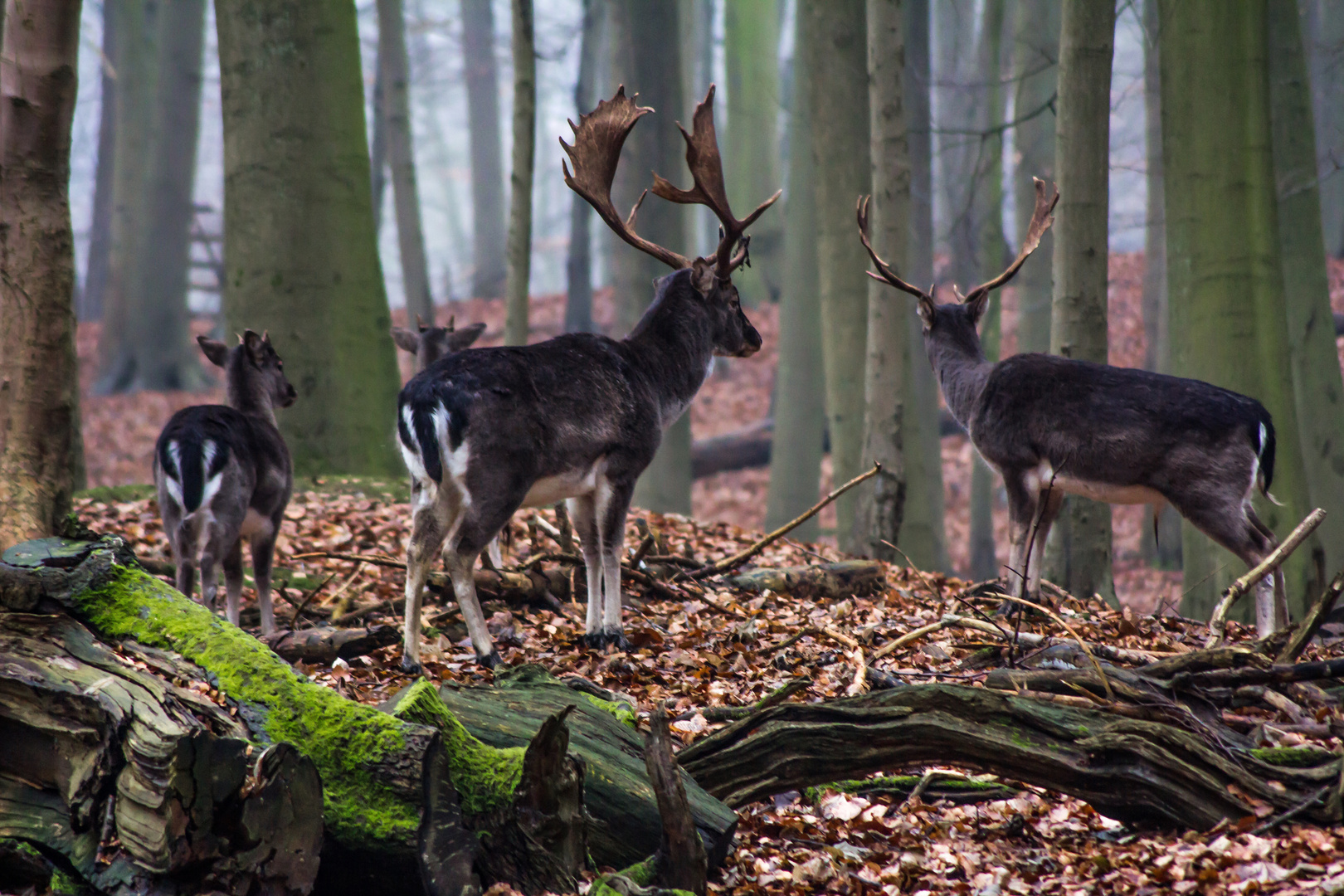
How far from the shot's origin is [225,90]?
35.1 feet

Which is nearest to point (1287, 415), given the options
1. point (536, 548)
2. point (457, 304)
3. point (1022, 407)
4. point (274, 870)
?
point (1022, 407)

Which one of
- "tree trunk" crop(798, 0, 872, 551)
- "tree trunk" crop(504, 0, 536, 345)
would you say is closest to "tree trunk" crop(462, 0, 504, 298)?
"tree trunk" crop(504, 0, 536, 345)

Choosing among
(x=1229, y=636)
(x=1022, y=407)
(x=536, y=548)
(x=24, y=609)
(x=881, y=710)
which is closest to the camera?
(x=24, y=609)

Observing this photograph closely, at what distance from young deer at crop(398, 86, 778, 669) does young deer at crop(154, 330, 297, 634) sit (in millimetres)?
1259

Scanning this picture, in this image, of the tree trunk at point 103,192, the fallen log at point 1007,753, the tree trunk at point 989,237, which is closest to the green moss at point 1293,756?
the fallen log at point 1007,753

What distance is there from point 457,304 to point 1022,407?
24.2 m

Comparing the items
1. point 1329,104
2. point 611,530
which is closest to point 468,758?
point 611,530

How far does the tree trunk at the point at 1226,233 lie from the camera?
28.7ft

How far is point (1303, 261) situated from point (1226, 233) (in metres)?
3.14

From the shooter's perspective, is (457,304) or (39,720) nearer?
(39,720)

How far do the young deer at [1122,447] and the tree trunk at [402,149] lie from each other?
49.0 feet

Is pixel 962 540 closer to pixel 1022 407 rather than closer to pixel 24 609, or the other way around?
pixel 1022 407

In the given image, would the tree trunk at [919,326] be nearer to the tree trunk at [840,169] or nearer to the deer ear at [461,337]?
the tree trunk at [840,169]

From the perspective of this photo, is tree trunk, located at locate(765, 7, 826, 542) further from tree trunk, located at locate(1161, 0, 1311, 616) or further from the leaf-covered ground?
tree trunk, located at locate(1161, 0, 1311, 616)
